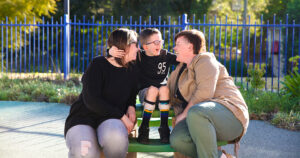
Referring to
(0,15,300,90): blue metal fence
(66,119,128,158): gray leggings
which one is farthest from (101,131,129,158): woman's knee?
(0,15,300,90): blue metal fence

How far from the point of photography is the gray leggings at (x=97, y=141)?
278 cm

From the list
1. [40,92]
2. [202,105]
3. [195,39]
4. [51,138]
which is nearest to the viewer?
[202,105]

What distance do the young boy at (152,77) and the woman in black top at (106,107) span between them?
0.12 meters

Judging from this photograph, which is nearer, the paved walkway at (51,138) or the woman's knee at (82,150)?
the woman's knee at (82,150)

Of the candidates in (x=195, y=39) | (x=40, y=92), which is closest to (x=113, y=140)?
(x=195, y=39)

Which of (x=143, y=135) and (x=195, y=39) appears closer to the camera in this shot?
(x=143, y=135)

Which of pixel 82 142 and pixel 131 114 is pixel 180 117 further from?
pixel 82 142

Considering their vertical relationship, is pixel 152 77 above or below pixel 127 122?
above

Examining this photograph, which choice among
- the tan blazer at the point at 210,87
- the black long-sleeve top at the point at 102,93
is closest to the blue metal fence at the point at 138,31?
the tan blazer at the point at 210,87

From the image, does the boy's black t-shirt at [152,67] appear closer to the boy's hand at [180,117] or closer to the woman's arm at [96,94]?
the boy's hand at [180,117]

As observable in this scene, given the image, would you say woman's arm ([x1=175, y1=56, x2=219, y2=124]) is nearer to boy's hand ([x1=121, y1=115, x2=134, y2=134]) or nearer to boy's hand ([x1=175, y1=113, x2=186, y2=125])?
boy's hand ([x1=175, y1=113, x2=186, y2=125])

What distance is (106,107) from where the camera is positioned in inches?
119

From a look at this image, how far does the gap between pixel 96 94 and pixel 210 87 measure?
94cm

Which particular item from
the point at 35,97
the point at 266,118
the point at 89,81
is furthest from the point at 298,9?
the point at 89,81
